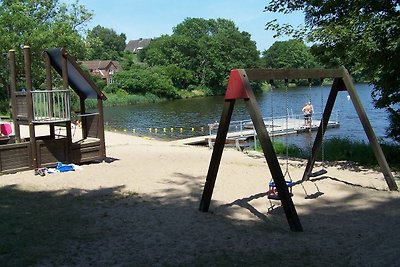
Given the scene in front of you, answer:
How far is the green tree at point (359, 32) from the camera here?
36.3 ft

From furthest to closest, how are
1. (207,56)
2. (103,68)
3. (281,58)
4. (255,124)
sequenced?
1. (281,58)
2. (207,56)
3. (103,68)
4. (255,124)

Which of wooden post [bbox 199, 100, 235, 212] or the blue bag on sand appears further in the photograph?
the blue bag on sand

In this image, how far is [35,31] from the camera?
2995 cm

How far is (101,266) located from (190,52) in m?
Answer: 93.2

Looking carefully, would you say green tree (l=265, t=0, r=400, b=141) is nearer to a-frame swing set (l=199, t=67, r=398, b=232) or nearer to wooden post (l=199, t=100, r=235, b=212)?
a-frame swing set (l=199, t=67, r=398, b=232)

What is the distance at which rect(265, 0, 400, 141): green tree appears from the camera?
36.3 feet

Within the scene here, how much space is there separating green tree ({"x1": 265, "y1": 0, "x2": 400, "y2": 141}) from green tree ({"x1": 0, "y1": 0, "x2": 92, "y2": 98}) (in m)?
20.2

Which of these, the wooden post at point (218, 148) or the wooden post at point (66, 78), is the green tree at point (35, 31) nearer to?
the wooden post at point (66, 78)

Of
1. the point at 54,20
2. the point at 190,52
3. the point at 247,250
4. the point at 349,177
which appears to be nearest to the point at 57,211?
the point at 247,250

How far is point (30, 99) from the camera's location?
11469 mm

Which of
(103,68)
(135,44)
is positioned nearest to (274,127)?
(103,68)

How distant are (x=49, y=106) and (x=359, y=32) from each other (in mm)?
8018

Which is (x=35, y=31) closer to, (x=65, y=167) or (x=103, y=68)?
(x=65, y=167)

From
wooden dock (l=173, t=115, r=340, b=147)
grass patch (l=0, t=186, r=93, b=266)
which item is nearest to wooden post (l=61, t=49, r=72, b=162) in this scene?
grass patch (l=0, t=186, r=93, b=266)
